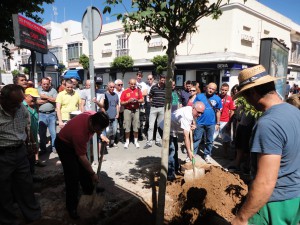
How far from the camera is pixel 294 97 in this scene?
14.0 ft

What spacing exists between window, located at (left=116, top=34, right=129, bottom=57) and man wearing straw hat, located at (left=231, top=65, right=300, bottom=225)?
22871 mm

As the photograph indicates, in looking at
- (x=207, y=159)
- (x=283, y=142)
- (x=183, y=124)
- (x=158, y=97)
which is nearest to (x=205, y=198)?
(x=183, y=124)

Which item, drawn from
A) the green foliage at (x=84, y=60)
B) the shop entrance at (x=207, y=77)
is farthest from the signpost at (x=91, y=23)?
the green foliage at (x=84, y=60)

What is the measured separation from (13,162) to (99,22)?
9.76 ft

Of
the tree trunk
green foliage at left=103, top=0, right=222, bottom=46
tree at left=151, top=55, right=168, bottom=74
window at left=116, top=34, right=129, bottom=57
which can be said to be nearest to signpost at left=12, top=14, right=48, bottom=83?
green foliage at left=103, top=0, right=222, bottom=46

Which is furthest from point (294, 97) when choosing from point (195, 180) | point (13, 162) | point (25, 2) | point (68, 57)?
point (68, 57)

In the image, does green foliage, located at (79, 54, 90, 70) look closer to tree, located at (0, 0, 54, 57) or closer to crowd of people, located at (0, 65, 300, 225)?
tree, located at (0, 0, 54, 57)

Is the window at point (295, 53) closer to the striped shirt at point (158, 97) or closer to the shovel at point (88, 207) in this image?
the striped shirt at point (158, 97)

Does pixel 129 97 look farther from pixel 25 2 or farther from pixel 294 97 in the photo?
pixel 25 2

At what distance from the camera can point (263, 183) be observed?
1588 mm

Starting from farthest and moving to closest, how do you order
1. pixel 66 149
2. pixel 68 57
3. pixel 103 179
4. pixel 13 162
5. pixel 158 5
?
pixel 68 57 < pixel 103 179 < pixel 66 149 < pixel 13 162 < pixel 158 5

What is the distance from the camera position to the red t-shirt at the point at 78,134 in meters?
3.02

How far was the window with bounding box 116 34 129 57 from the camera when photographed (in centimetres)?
2383

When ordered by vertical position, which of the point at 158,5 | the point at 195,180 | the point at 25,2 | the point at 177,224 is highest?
the point at 25,2
